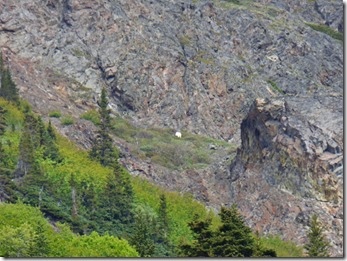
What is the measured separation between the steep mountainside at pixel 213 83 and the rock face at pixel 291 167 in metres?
0.10

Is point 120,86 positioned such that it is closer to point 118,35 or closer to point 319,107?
point 118,35

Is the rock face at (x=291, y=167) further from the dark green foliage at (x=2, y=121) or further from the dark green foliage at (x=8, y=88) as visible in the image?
the dark green foliage at (x=8, y=88)

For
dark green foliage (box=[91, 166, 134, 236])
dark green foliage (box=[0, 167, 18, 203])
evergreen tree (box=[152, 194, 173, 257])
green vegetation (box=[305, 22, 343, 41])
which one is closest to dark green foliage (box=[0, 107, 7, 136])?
dark green foliage (box=[0, 167, 18, 203])

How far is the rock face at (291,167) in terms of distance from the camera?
262 feet

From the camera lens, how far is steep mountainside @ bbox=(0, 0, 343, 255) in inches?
3295

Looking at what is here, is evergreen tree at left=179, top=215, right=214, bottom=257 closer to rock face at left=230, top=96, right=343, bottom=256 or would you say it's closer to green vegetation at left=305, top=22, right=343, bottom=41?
rock face at left=230, top=96, right=343, bottom=256

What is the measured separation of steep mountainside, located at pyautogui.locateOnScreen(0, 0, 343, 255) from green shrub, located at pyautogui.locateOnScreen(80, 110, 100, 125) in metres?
1.08

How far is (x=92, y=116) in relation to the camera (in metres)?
95.5

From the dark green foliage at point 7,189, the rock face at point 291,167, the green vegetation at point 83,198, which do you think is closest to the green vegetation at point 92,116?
the green vegetation at point 83,198

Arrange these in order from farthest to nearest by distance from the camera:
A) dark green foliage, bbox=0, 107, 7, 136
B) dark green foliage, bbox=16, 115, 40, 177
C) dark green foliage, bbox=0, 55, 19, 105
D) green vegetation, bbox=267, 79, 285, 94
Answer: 1. green vegetation, bbox=267, 79, 285, 94
2. dark green foliage, bbox=0, 55, 19, 105
3. dark green foliage, bbox=0, 107, 7, 136
4. dark green foliage, bbox=16, 115, 40, 177

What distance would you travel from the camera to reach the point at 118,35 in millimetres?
108812

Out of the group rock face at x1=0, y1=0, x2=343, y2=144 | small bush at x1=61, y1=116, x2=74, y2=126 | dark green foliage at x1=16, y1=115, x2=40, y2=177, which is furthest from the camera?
rock face at x1=0, y1=0, x2=343, y2=144

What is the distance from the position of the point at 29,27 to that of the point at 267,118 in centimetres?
3384

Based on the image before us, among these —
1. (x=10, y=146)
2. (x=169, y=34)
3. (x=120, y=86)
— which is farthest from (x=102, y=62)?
(x=10, y=146)
